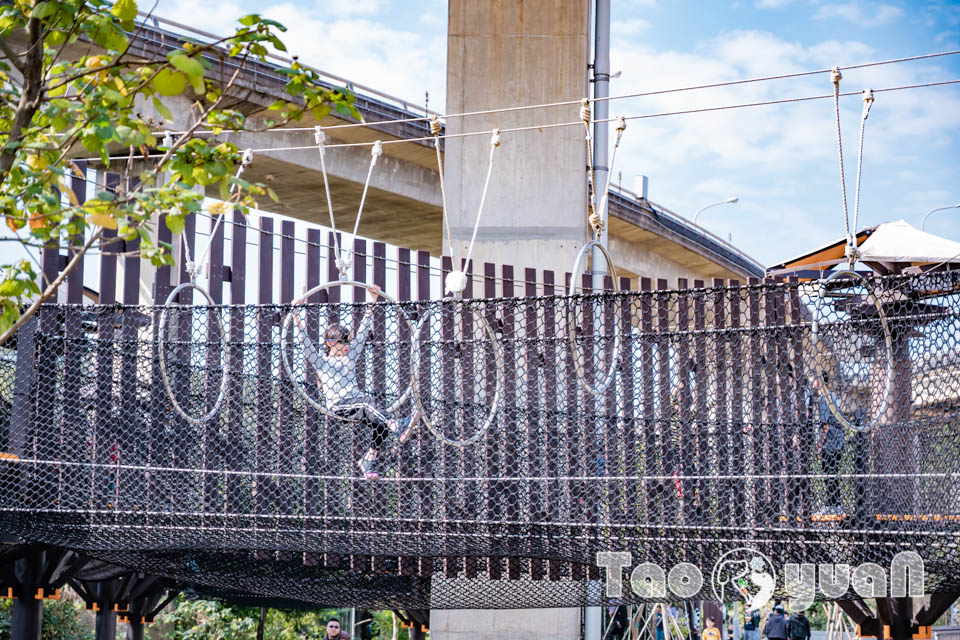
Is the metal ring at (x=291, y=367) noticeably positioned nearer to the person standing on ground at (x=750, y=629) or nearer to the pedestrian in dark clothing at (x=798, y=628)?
the pedestrian in dark clothing at (x=798, y=628)

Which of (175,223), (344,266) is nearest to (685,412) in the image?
(344,266)

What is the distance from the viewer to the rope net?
482cm

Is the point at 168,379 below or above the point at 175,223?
below

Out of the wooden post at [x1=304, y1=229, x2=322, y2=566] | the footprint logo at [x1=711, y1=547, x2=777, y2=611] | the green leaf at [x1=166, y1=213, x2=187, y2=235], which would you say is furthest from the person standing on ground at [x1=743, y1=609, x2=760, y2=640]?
the green leaf at [x1=166, y1=213, x2=187, y2=235]

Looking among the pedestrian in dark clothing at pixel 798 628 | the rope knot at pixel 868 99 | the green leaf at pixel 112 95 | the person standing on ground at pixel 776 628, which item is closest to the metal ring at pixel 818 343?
the rope knot at pixel 868 99

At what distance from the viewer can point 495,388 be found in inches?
211

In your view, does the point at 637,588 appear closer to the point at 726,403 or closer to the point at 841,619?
the point at 726,403

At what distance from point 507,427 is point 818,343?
4.74ft

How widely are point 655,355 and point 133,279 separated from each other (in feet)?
9.00

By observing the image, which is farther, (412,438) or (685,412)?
(412,438)

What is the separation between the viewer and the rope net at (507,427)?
482 centimetres

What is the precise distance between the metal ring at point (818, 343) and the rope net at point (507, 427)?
0.6 inches

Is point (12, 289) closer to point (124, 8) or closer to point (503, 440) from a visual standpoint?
point (124, 8)

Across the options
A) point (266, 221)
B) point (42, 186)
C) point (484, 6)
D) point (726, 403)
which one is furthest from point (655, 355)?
point (484, 6)
